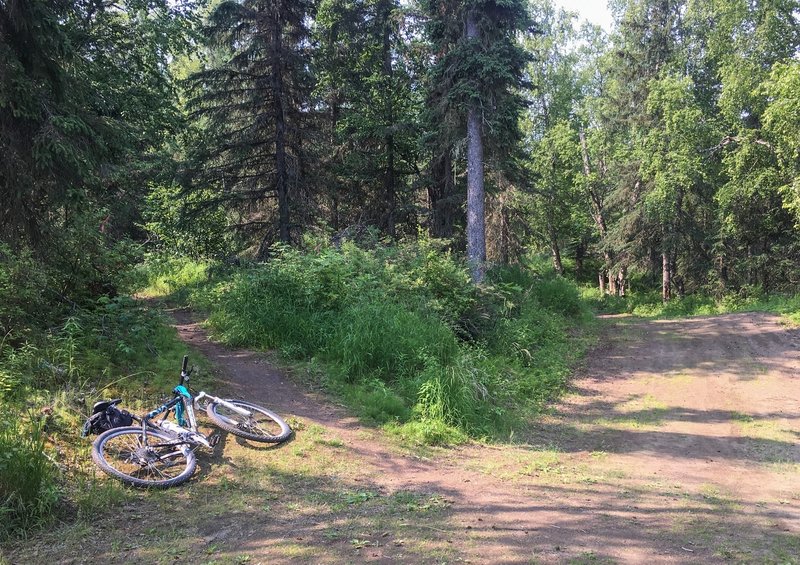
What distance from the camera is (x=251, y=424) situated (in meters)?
5.62

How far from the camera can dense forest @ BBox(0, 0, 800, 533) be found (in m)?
6.31

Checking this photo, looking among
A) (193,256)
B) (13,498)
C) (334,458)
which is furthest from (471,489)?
(193,256)

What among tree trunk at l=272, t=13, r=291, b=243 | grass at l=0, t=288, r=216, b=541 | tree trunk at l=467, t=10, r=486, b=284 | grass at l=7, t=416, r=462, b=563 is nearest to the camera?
grass at l=7, t=416, r=462, b=563

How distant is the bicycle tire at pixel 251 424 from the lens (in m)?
5.48

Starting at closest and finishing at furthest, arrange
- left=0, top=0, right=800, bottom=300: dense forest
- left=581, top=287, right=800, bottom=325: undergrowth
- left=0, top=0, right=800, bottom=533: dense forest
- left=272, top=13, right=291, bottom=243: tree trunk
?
left=0, top=0, right=800, bottom=533: dense forest → left=0, top=0, right=800, bottom=300: dense forest → left=272, top=13, right=291, bottom=243: tree trunk → left=581, top=287, right=800, bottom=325: undergrowth

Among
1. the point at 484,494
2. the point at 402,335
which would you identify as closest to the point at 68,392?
the point at 484,494

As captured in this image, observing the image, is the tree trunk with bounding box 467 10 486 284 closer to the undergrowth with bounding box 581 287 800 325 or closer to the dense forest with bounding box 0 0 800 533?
the dense forest with bounding box 0 0 800 533

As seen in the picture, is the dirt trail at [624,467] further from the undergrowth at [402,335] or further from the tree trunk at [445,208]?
the tree trunk at [445,208]

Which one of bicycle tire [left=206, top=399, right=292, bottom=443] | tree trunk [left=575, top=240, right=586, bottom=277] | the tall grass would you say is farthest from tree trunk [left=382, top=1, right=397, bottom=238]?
tree trunk [left=575, top=240, right=586, bottom=277]

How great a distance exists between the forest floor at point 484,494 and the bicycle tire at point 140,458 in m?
0.15

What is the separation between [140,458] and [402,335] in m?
4.38

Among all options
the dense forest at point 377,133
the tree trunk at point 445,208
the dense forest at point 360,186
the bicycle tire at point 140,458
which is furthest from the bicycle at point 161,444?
the tree trunk at point 445,208

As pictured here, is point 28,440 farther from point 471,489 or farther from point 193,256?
point 193,256

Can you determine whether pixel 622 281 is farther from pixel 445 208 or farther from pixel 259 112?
pixel 259 112
